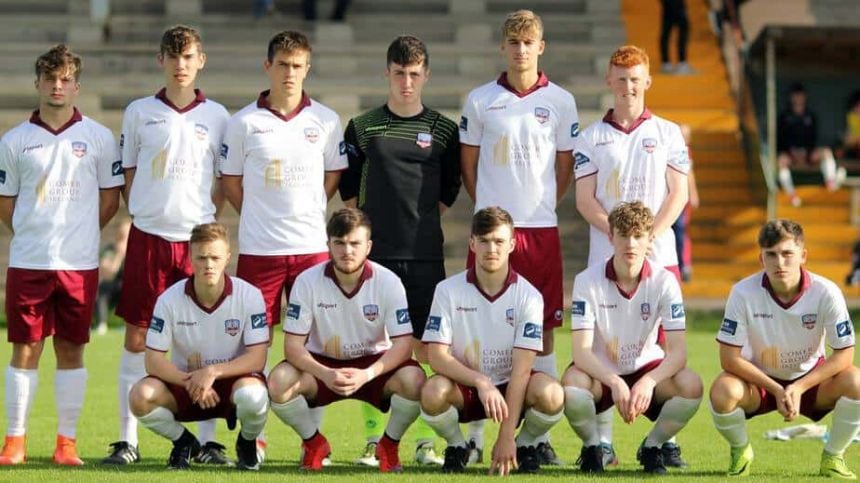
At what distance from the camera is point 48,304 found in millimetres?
7844

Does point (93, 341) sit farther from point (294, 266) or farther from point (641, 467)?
point (641, 467)

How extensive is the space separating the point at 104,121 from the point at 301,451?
37.5 ft

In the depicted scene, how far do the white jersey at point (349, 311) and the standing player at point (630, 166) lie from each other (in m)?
1.09

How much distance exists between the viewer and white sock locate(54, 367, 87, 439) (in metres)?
7.80

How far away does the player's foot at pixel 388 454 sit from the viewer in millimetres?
7414

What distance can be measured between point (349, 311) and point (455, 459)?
89 cm

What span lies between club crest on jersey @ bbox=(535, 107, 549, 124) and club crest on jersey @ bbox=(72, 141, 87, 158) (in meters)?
2.30

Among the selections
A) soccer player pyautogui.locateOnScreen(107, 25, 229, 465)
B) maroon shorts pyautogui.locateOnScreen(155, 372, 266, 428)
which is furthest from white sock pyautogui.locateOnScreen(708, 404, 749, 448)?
soccer player pyautogui.locateOnScreen(107, 25, 229, 465)

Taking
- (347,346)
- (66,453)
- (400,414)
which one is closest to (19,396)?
(66,453)

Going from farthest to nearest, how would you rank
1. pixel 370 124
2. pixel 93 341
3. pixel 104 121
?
pixel 104 121
pixel 93 341
pixel 370 124

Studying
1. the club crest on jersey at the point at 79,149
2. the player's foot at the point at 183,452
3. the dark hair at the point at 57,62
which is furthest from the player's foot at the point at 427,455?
the dark hair at the point at 57,62

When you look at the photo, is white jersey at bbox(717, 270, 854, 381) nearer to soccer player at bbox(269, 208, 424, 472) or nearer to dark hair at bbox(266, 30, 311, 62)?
soccer player at bbox(269, 208, 424, 472)

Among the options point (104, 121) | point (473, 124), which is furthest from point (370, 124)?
point (104, 121)

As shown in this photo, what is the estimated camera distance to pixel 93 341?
14.1 m
